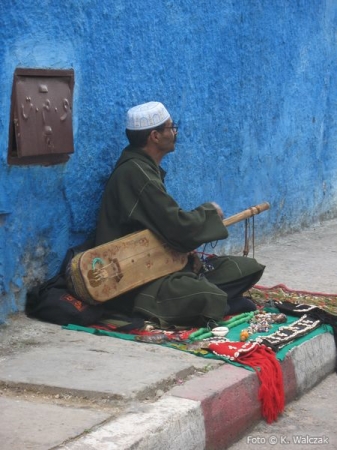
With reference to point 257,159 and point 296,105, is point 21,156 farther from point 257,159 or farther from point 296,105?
point 296,105

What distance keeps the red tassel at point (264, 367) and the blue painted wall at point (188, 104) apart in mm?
1163

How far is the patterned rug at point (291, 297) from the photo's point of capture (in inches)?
228

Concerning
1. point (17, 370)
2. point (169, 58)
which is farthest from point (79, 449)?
point (169, 58)

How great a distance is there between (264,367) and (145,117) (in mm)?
1612

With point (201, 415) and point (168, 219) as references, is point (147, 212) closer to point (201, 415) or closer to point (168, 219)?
point (168, 219)

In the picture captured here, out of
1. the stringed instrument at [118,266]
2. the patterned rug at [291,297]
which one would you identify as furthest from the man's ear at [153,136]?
the patterned rug at [291,297]

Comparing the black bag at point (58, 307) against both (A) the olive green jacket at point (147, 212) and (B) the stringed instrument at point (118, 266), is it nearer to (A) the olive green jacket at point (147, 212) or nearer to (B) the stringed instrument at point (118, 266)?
(B) the stringed instrument at point (118, 266)

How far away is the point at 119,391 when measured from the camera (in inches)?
150

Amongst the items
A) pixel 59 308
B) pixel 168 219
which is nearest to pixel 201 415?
pixel 59 308

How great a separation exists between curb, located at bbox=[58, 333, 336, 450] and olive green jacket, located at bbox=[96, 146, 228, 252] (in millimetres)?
811

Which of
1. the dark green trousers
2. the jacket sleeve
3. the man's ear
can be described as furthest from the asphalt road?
the man's ear

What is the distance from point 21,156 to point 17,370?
1185 mm

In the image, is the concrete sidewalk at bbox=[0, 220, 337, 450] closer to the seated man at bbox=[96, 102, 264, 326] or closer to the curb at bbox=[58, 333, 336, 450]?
the curb at bbox=[58, 333, 336, 450]

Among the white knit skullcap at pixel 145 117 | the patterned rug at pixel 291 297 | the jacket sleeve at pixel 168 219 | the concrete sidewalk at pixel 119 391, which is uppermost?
the white knit skullcap at pixel 145 117
